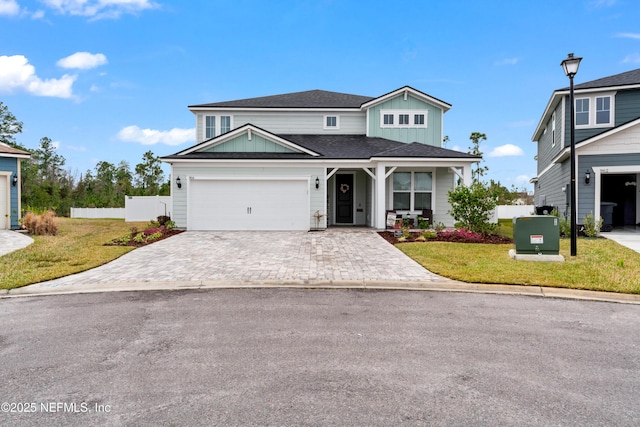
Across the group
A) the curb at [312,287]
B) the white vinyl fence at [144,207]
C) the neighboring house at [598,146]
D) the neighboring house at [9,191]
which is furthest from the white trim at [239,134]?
the neighboring house at [598,146]

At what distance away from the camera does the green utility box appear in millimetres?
8898

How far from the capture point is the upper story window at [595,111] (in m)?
15.8

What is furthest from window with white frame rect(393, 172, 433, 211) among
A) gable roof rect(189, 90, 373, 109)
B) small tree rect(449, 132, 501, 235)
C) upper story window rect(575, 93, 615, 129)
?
upper story window rect(575, 93, 615, 129)

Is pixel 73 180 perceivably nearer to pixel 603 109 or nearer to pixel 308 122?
pixel 308 122

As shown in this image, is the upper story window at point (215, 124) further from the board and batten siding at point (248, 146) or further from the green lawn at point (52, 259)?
the green lawn at point (52, 259)

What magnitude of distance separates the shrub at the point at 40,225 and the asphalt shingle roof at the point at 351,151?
5.49 meters

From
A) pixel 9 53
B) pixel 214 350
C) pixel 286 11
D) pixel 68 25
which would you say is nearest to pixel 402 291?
pixel 214 350

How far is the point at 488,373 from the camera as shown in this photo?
350cm

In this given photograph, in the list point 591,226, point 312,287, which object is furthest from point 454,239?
point 312,287

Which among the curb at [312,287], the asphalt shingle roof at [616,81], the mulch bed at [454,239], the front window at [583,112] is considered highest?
Result: the asphalt shingle roof at [616,81]

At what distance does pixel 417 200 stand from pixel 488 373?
13.9 m

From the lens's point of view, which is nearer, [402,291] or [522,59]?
[402,291]

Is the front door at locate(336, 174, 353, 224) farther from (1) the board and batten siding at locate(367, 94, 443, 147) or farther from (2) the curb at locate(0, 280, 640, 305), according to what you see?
(2) the curb at locate(0, 280, 640, 305)

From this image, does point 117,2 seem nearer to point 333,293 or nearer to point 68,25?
point 68,25
